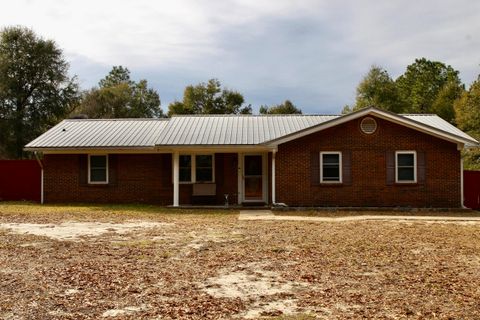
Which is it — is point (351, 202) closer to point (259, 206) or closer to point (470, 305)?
point (259, 206)

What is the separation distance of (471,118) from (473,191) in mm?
21569

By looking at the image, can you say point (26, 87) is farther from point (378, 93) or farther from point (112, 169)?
point (378, 93)

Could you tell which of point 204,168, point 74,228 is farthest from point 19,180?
point 74,228

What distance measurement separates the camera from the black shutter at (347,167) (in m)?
18.0

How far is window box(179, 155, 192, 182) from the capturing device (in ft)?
64.2

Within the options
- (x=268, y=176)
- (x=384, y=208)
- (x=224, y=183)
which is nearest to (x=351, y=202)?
(x=384, y=208)

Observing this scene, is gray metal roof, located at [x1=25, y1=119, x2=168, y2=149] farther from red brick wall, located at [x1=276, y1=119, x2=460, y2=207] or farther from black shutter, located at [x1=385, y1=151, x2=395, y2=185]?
black shutter, located at [x1=385, y1=151, x2=395, y2=185]

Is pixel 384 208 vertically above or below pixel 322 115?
below

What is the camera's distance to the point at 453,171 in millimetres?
17938

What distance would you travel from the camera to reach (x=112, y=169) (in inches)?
789

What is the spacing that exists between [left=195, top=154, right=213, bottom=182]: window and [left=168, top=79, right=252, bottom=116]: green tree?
39.5 m

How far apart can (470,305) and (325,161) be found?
12567 millimetres

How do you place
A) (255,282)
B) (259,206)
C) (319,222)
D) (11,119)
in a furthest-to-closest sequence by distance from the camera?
(11,119), (259,206), (319,222), (255,282)

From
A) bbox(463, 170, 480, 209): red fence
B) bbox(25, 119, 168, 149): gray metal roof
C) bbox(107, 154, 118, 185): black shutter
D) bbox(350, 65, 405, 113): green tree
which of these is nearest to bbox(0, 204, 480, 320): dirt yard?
bbox(107, 154, 118, 185): black shutter
